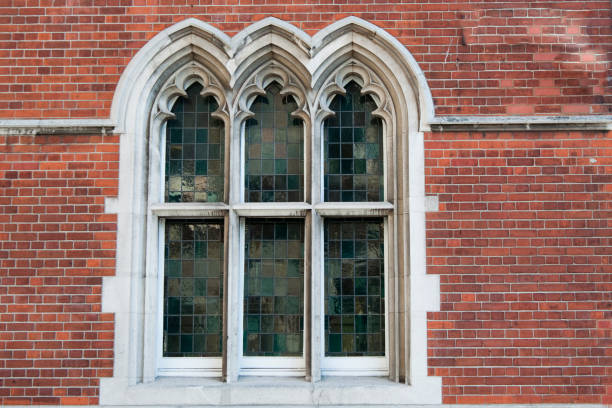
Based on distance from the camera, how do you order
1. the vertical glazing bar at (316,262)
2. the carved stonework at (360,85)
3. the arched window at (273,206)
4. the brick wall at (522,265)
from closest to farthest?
the brick wall at (522,265)
the vertical glazing bar at (316,262)
the arched window at (273,206)
the carved stonework at (360,85)

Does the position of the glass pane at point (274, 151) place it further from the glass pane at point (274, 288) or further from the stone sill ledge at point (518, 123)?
the stone sill ledge at point (518, 123)

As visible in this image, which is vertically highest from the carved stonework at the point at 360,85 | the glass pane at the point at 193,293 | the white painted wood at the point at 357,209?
the carved stonework at the point at 360,85

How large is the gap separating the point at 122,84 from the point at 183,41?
68cm

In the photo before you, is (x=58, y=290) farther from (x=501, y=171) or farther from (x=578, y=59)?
(x=578, y=59)

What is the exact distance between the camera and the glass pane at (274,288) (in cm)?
621

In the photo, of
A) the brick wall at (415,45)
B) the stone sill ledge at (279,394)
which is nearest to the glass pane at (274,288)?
the stone sill ledge at (279,394)

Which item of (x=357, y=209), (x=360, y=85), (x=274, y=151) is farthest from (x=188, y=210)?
(x=360, y=85)

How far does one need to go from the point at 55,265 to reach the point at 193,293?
47.4 inches

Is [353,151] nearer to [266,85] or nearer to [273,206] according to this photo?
[273,206]

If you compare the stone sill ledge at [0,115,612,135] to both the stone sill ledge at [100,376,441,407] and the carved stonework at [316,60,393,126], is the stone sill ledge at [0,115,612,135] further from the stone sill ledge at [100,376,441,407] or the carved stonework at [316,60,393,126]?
the stone sill ledge at [100,376,441,407]

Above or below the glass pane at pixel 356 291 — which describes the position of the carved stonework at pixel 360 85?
above

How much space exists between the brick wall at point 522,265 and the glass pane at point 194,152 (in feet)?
6.27

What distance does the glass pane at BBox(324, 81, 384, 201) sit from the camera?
6.35 meters

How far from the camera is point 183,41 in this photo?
6371mm
